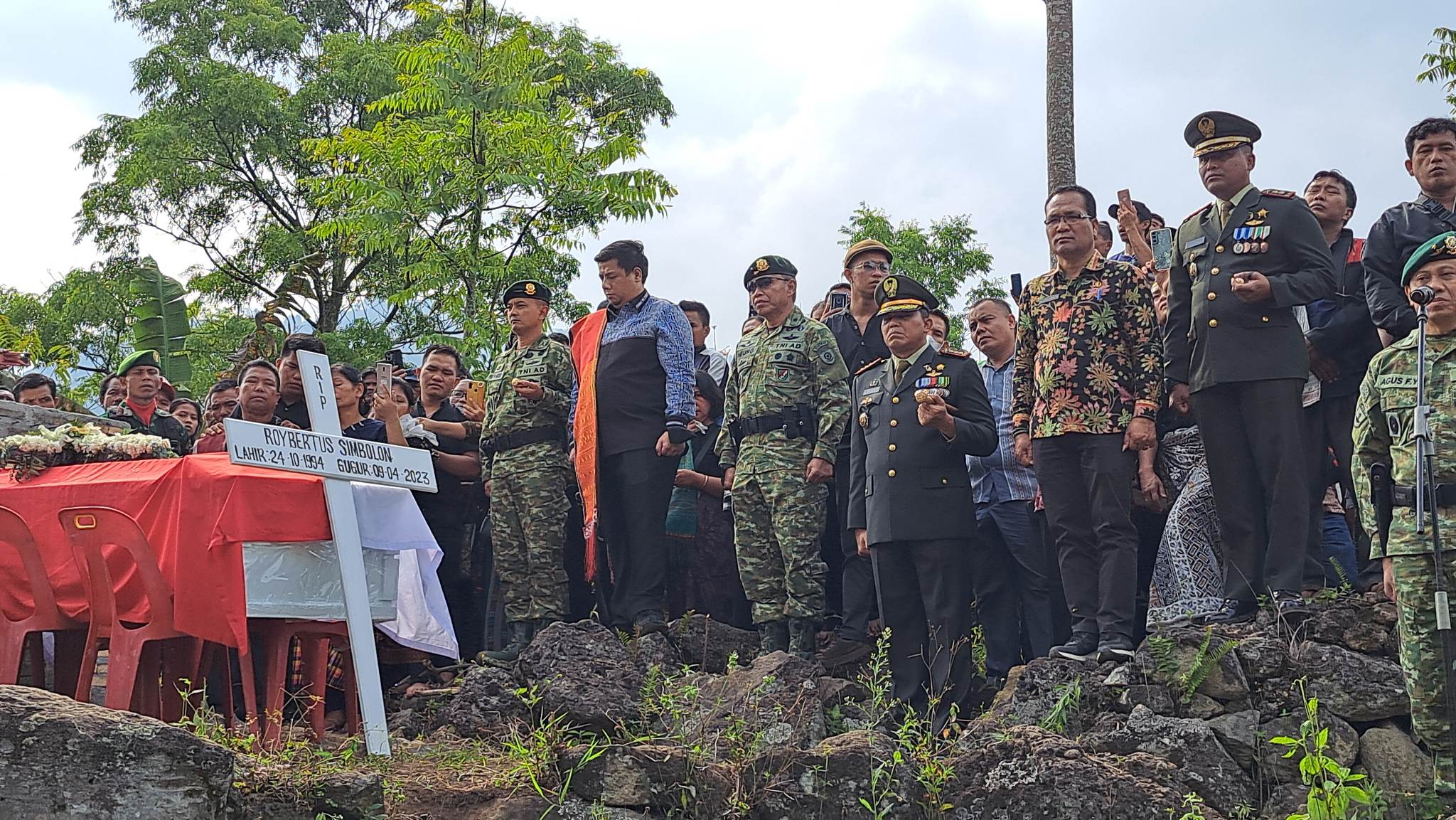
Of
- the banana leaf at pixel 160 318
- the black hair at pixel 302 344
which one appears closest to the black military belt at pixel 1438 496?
the black hair at pixel 302 344

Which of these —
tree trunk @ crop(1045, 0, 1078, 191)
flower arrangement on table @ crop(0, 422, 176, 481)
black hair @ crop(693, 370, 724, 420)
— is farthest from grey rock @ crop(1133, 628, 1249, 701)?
tree trunk @ crop(1045, 0, 1078, 191)

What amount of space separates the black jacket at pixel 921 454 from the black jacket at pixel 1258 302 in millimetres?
877

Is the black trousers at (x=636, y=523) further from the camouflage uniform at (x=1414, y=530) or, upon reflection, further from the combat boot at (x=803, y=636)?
the camouflage uniform at (x=1414, y=530)

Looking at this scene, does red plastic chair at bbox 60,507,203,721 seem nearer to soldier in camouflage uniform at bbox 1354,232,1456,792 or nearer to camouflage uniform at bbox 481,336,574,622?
camouflage uniform at bbox 481,336,574,622

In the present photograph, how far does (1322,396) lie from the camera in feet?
19.7

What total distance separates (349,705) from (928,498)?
2.63 metres

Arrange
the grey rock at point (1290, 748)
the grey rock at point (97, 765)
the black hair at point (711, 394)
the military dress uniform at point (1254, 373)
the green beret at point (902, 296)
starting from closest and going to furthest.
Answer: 1. the grey rock at point (97, 765)
2. the grey rock at point (1290, 748)
3. the military dress uniform at point (1254, 373)
4. the green beret at point (902, 296)
5. the black hair at point (711, 394)

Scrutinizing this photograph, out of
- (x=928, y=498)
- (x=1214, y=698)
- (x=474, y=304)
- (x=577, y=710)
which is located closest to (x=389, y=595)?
(x=577, y=710)

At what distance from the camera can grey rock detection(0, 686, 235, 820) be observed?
3.91 metres

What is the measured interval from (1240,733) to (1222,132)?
2.47 metres

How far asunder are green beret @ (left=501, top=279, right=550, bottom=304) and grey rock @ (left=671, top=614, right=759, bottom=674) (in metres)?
1.94

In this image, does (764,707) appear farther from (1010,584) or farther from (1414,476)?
(1414,476)

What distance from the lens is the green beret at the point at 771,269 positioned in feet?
23.3

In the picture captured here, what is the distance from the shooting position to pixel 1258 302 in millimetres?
5543
